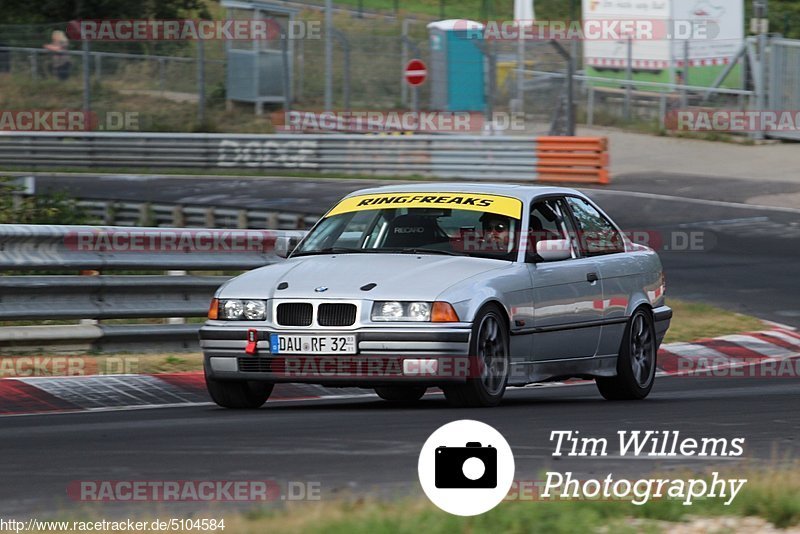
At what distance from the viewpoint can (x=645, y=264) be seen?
34.9ft

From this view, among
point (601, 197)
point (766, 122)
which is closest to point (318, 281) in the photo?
point (601, 197)

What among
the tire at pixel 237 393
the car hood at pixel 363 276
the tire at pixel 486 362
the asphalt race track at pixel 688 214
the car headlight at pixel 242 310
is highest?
the car hood at pixel 363 276

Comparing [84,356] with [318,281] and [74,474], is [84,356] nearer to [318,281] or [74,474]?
[318,281]

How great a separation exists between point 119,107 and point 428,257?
2977 cm

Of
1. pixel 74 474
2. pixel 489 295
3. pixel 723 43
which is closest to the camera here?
pixel 74 474

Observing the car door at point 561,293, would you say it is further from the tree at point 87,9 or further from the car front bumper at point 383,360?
the tree at point 87,9

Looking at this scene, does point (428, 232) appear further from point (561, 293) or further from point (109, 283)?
point (109, 283)

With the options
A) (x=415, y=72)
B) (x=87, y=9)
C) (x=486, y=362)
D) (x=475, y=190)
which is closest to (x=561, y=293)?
(x=475, y=190)

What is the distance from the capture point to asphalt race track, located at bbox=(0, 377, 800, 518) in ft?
Answer: 19.4

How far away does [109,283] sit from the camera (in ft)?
36.7

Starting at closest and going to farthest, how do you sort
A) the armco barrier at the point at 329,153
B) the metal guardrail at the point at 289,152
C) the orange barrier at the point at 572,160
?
the orange barrier at the point at 572,160 < the armco barrier at the point at 329,153 < the metal guardrail at the point at 289,152

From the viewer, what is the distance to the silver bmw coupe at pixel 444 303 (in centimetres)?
833

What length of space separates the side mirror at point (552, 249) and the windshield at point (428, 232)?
17 centimetres

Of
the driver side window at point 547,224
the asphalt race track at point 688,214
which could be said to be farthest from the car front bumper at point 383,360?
the asphalt race track at point 688,214
